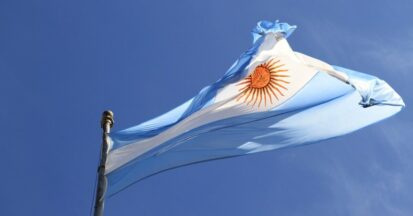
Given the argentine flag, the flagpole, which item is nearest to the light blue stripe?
the argentine flag

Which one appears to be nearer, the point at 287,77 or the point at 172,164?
the point at 172,164

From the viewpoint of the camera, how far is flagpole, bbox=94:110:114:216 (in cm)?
1265

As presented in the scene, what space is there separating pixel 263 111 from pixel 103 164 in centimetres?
383

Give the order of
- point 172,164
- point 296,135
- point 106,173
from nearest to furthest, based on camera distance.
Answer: point 106,173 < point 172,164 < point 296,135

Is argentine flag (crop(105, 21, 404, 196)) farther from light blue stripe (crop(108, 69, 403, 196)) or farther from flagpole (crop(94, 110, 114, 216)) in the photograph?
flagpole (crop(94, 110, 114, 216))

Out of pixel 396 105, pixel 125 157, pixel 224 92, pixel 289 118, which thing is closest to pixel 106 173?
pixel 125 157

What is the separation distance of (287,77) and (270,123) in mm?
1184

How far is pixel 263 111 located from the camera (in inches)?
621

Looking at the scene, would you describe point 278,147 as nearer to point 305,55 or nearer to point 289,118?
point 289,118

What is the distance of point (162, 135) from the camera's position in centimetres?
1508

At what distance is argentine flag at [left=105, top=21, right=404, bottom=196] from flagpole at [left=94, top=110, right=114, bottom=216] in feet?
0.73

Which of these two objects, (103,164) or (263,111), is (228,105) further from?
(103,164)

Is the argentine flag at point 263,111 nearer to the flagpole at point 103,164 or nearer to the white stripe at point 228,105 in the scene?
the white stripe at point 228,105

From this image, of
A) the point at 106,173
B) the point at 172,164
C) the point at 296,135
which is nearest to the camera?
the point at 106,173
